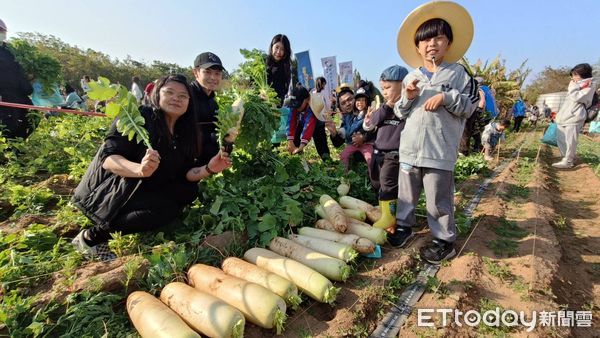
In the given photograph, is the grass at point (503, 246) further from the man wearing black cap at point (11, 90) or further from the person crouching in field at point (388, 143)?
the man wearing black cap at point (11, 90)

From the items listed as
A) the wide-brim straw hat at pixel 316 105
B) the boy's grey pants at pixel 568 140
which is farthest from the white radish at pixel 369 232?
the boy's grey pants at pixel 568 140

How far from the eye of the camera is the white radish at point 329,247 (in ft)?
8.68

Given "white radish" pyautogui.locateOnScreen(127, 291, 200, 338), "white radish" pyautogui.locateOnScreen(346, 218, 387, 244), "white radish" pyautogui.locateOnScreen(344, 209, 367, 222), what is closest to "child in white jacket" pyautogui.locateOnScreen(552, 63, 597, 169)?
"white radish" pyautogui.locateOnScreen(344, 209, 367, 222)

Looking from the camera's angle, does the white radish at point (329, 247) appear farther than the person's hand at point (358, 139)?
No

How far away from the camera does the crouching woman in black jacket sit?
2.51 meters

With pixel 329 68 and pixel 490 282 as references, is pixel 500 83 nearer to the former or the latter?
pixel 329 68

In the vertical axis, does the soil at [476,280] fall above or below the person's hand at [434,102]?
below

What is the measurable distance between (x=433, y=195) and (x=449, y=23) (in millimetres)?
1497

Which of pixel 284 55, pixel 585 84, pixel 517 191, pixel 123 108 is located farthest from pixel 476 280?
pixel 585 84

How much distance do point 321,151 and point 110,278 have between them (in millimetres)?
4159

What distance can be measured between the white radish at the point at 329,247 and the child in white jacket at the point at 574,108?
6.87 metres

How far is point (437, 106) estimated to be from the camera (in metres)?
2.57

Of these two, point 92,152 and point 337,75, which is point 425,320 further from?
point 337,75

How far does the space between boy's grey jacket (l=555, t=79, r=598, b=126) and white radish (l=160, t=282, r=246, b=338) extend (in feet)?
26.5
